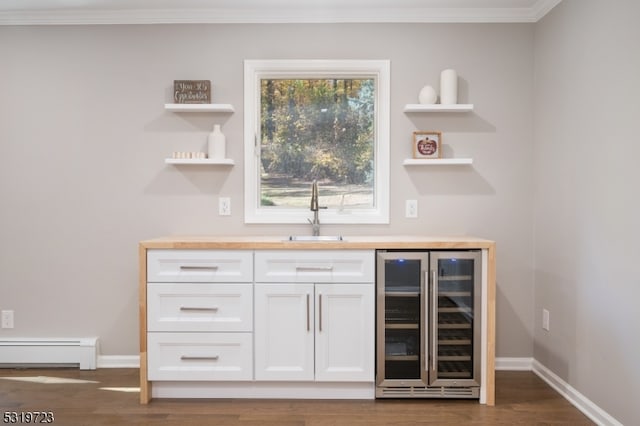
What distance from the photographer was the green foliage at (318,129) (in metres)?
3.00

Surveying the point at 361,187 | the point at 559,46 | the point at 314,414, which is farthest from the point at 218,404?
the point at 559,46

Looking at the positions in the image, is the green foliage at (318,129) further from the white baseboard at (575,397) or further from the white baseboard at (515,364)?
the white baseboard at (575,397)

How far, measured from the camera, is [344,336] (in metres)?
2.43

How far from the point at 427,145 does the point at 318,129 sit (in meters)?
0.77

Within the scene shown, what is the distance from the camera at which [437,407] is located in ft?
7.80

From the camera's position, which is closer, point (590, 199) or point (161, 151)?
point (590, 199)

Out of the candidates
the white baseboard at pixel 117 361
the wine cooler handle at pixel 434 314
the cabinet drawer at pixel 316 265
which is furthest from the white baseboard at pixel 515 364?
the white baseboard at pixel 117 361

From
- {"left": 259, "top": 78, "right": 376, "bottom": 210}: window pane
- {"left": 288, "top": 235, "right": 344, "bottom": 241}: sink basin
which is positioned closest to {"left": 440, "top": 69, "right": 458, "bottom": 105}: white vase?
{"left": 259, "top": 78, "right": 376, "bottom": 210}: window pane

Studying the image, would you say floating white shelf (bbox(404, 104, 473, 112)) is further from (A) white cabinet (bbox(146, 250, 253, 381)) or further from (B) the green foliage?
(A) white cabinet (bbox(146, 250, 253, 381))

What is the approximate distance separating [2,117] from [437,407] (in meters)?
3.40

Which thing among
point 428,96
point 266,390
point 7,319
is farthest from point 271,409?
point 428,96

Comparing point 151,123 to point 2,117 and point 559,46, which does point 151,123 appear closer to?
point 2,117

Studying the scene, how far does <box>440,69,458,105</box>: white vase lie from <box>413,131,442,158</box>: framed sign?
0.22 meters

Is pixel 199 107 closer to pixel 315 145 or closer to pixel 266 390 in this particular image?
pixel 315 145
